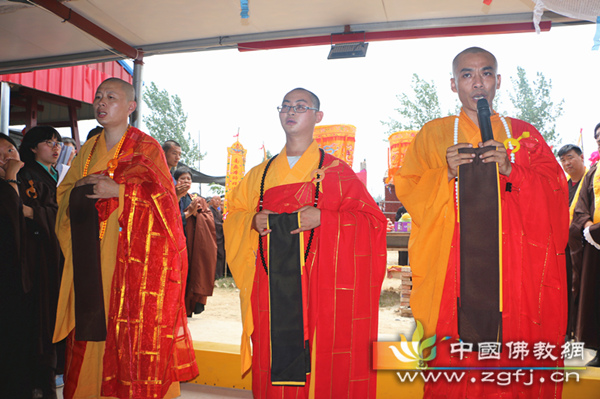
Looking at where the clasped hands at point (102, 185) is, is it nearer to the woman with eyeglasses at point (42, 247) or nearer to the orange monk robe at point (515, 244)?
the woman with eyeglasses at point (42, 247)

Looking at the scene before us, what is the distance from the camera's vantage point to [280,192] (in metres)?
2.43

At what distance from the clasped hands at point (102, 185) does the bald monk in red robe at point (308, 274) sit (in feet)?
2.52

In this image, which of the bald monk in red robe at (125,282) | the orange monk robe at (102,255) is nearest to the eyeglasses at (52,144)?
the orange monk robe at (102,255)

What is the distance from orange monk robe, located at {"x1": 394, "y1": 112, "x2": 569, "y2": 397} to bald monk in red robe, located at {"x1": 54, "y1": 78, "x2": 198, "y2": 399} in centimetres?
151

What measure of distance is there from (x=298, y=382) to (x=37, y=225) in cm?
211

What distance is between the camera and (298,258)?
2.31 m

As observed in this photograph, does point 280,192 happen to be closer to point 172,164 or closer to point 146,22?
point 146,22

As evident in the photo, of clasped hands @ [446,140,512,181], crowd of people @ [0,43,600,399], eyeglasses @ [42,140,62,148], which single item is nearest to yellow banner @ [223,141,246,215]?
eyeglasses @ [42,140,62,148]

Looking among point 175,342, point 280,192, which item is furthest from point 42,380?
point 280,192

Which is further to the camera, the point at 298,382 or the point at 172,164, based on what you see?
the point at 172,164

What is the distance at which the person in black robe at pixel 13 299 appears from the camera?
2.77 meters

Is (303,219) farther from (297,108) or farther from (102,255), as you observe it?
(102,255)

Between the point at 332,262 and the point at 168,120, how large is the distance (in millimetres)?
27360

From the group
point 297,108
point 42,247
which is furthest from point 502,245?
point 42,247
